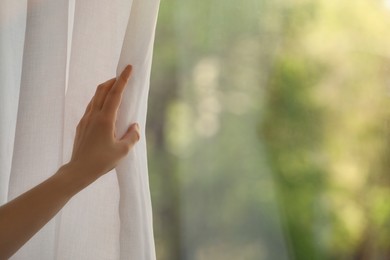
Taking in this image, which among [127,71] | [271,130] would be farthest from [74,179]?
[271,130]

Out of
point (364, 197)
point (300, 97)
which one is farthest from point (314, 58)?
point (364, 197)

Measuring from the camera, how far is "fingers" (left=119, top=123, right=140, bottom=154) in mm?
746

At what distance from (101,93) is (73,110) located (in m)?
0.06

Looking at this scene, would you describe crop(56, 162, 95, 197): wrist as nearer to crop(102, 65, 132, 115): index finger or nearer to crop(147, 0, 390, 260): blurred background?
crop(102, 65, 132, 115): index finger

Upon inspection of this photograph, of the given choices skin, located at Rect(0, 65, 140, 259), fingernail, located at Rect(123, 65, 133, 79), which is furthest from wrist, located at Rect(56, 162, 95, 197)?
fingernail, located at Rect(123, 65, 133, 79)

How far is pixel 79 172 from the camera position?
739mm

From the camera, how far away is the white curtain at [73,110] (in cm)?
78

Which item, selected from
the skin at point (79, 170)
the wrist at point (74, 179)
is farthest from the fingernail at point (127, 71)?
the wrist at point (74, 179)

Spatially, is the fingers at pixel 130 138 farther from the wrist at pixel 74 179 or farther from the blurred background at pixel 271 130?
the blurred background at pixel 271 130

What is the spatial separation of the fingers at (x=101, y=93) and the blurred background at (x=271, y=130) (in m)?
0.22

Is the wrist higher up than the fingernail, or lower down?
lower down

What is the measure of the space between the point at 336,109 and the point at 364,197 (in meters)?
0.14

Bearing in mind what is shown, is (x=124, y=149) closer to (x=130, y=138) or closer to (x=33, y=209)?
(x=130, y=138)

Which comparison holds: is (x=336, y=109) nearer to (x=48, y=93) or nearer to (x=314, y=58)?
(x=314, y=58)
